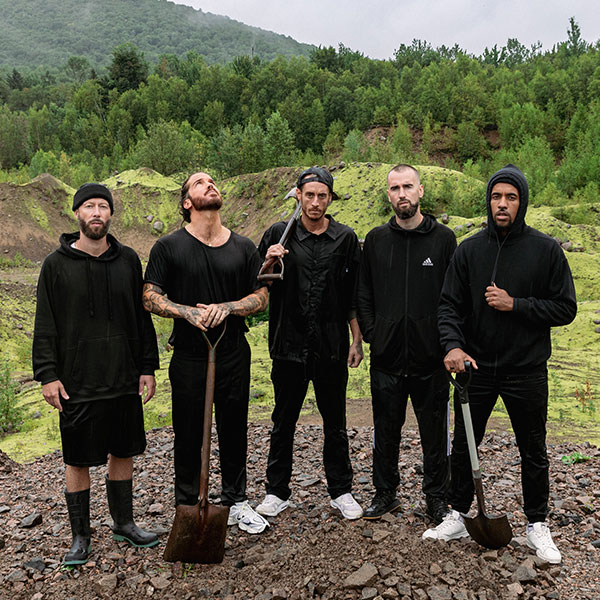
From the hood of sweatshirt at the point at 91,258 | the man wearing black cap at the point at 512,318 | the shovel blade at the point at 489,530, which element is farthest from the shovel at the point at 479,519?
the hood of sweatshirt at the point at 91,258

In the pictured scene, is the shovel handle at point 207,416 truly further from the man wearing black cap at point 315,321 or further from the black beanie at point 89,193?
the black beanie at point 89,193

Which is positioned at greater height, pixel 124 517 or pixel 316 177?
pixel 316 177

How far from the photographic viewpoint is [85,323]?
3.33 metres

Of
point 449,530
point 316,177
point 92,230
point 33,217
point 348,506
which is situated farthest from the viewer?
point 33,217

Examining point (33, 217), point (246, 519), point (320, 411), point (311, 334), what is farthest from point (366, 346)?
point (33, 217)

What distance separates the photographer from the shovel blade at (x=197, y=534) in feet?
10.4

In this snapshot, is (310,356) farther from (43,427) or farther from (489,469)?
(43,427)

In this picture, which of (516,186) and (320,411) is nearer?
(516,186)

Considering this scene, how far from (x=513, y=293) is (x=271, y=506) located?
7.05ft

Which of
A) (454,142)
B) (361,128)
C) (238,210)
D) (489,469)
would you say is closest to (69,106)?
(361,128)

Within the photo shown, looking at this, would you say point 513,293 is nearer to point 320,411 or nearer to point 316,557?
point 320,411

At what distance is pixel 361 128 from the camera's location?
5150 centimetres

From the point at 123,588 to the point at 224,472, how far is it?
916 millimetres

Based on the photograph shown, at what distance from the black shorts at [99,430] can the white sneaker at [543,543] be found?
2447 mm
